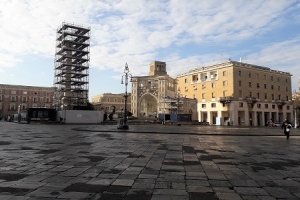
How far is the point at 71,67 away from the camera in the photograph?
2361 inches

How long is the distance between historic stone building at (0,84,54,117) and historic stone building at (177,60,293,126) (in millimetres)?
53694

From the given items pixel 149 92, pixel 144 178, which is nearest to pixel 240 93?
pixel 149 92

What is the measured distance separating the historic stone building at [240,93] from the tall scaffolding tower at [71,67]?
3160 cm

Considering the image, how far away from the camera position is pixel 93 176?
6402 millimetres

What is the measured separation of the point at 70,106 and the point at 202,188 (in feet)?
181

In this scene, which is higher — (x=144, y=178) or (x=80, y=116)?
(x=80, y=116)

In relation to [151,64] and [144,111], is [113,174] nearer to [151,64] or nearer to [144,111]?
[144,111]

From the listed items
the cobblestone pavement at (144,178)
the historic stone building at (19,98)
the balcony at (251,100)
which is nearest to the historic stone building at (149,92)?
the balcony at (251,100)

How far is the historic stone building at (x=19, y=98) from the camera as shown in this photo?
9238 centimetres

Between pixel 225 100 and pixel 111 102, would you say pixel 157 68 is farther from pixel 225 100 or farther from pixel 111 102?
pixel 225 100

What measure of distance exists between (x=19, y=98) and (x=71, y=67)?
44422 millimetres

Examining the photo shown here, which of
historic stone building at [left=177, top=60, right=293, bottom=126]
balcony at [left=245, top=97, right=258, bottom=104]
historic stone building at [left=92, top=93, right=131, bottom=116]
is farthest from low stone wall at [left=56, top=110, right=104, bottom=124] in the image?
historic stone building at [left=92, top=93, right=131, bottom=116]

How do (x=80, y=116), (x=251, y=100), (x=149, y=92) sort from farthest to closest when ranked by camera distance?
(x=149, y=92), (x=251, y=100), (x=80, y=116)

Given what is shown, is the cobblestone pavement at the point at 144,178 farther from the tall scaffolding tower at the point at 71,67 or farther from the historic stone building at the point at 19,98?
the historic stone building at the point at 19,98
